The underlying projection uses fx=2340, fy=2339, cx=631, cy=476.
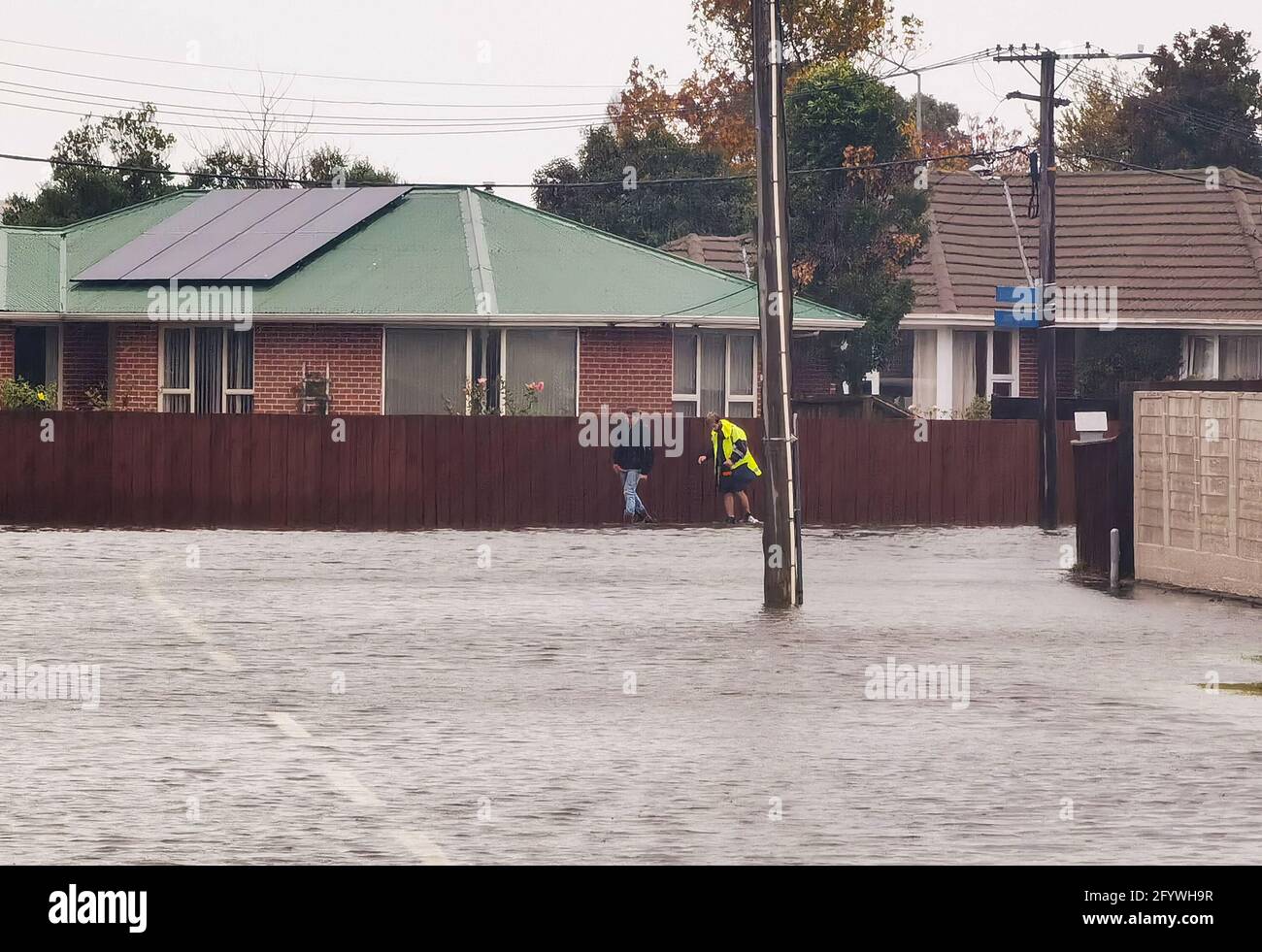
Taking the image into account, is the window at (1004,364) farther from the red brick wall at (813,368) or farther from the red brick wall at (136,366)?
the red brick wall at (136,366)

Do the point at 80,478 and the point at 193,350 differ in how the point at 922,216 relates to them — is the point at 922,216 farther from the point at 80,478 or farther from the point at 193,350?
the point at 80,478

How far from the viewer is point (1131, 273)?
52.8m

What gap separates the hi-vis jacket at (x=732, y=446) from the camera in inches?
1451

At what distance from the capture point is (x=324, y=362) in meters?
41.5

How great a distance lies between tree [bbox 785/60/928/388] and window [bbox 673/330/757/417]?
150 inches

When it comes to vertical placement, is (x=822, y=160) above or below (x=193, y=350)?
above

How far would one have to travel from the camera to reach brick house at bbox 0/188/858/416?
4131 cm

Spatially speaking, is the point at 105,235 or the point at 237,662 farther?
A: the point at 105,235

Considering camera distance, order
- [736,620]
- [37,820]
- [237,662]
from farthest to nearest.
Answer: [736,620] → [237,662] → [37,820]

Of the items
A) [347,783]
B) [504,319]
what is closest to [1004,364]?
[504,319]

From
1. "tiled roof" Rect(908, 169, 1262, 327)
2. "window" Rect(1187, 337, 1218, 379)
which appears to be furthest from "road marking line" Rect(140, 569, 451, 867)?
"window" Rect(1187, 337, 1218, 379)

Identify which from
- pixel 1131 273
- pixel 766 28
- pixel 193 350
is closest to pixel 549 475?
pixel 193 350

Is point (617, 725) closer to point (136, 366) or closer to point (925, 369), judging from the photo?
point (136, 366)
